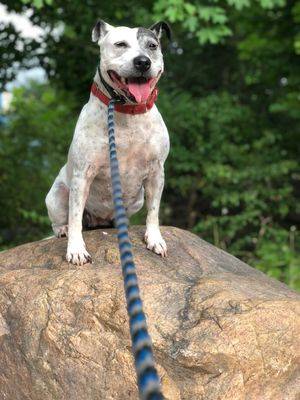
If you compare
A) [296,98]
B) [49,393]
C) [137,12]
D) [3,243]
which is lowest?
[3,243]

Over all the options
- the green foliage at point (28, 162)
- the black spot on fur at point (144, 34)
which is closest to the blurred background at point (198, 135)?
the green foliage at point (28, 162)

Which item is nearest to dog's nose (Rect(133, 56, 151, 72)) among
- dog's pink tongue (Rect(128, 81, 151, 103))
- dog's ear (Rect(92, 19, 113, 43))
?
dog's pink tongue (Rect(128, 81, 151, 103))

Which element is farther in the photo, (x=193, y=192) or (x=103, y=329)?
(x=193, y=192)

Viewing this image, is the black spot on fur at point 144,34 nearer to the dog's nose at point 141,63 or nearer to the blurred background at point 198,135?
the dog's nose at point 141,63

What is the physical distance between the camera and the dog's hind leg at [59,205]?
184 inches

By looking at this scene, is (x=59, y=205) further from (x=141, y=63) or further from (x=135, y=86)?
(x=141, y=63)

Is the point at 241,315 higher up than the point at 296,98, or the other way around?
the point at 296,98

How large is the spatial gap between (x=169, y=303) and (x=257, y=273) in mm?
1283

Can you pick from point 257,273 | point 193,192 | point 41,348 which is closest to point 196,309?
point 41,348

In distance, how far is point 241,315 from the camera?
328 cm

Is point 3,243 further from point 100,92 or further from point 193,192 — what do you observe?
point 100,92

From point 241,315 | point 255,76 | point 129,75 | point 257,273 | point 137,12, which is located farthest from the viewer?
point 255,76

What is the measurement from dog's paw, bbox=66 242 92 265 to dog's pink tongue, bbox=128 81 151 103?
3.41ft

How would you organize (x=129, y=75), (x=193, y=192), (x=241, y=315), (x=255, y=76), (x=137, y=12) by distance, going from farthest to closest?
(x=255, y=76), (x=193, y=192), (x=137, y=12), (x=129, y=75), (x=241, y=315)
